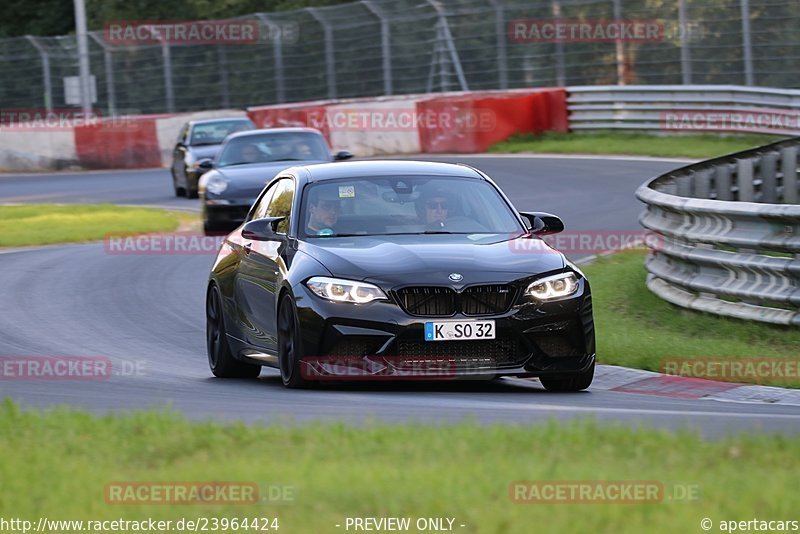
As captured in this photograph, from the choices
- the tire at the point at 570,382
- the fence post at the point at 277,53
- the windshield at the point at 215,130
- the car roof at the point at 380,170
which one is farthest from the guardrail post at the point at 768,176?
the fence post at the point at 277,53

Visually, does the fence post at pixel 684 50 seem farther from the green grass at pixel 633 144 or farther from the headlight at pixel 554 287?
the headlight at pixel 554 287

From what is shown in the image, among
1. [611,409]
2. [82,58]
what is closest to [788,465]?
[611,409]

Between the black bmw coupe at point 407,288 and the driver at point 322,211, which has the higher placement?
the driver at point 322,211

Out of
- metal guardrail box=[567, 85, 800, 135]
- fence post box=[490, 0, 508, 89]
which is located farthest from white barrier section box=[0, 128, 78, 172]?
metal guardrail box=[567, 85, 800, 135]

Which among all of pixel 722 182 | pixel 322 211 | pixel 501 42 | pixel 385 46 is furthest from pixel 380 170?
pixel 385 46

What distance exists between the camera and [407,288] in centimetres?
902

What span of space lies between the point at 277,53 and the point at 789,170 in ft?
89.1

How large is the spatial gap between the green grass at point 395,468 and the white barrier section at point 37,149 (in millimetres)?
33461

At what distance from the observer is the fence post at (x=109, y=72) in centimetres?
4406

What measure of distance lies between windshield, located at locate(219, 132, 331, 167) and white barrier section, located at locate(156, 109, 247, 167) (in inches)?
651

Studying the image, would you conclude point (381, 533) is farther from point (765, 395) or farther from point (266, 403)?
point (765, 395)

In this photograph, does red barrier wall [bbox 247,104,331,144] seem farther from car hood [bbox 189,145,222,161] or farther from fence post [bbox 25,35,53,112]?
fence post [bbox 25,35,53,112]

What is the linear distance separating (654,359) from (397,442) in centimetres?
436

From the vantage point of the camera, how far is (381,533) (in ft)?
16.3
